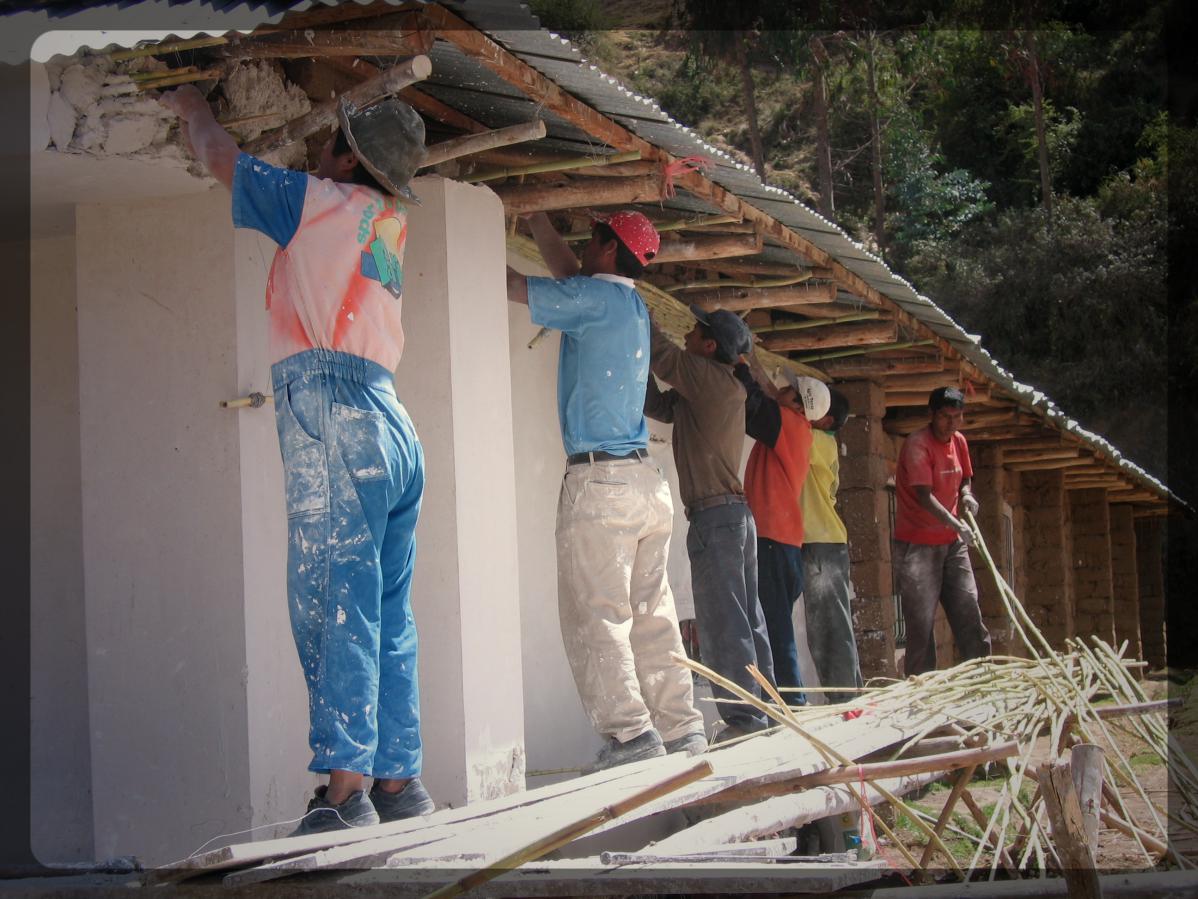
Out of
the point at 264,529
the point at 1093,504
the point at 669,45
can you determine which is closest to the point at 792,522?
the point at 264,529

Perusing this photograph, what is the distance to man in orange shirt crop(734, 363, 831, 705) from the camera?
7191 millimetres

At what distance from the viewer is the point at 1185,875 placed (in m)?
3.09

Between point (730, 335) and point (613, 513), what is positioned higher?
point (730, 335)

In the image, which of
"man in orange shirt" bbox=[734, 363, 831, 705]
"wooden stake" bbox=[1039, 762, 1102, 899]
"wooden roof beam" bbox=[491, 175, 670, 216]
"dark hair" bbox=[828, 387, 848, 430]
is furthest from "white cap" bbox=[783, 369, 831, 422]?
"wooden stake" bbox=[1039, 762, 1102, 899]

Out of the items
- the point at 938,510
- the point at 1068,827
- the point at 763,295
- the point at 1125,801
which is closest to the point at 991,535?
the point at 938,510

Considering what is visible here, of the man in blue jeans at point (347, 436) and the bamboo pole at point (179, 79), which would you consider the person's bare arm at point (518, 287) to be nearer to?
the man in blue jeans at point (347, 436)

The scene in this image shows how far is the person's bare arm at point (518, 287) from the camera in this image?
5.07 metres

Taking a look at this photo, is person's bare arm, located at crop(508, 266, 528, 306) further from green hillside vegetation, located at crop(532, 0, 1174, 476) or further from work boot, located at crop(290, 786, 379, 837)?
green hillside vegetation, located at crop(532, 0, 1174, 476)

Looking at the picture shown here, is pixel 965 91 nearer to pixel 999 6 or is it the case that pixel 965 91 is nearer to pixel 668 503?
pixel 999 6

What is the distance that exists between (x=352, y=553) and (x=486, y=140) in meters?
1.54

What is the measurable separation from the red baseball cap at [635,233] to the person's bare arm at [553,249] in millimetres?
245

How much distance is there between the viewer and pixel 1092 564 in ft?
58.9

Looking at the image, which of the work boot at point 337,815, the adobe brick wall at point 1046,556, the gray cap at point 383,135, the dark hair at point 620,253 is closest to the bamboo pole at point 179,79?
the gray cap at point 383,135

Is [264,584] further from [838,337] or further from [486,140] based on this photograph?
[838,337]
